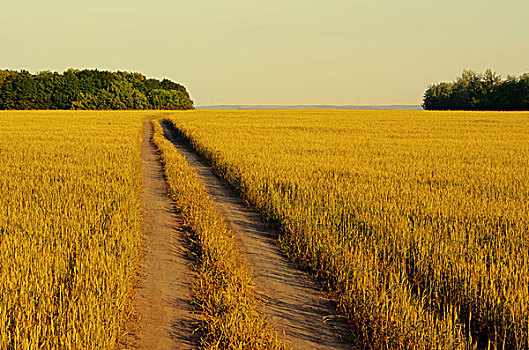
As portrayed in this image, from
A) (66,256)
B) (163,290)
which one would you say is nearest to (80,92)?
(66,256)

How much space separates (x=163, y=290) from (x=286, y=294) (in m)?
1.70

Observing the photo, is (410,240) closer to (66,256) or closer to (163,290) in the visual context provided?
(163,290)

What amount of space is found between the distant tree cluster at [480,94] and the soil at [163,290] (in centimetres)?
8842

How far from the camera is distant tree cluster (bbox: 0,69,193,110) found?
96875 mm

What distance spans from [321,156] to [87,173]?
9965 mm

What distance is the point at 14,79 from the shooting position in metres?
98.9

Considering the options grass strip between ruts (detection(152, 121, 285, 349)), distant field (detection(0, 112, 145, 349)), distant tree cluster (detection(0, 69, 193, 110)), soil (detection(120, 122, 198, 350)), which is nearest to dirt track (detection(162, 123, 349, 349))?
grass strip between ruts (detection(152, 121, 285, 349))

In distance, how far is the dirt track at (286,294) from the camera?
193 inches

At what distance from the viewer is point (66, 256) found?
6.59m

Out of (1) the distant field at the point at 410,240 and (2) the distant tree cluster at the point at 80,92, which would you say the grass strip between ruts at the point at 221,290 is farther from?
(2) the distant tree cluster at the point at 80,92

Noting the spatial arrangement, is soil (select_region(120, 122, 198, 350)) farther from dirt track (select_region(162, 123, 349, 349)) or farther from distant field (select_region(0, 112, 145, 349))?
dirt track (select_region(162, 123, 349, 349))

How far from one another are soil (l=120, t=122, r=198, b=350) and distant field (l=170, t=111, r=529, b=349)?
191 centimetres

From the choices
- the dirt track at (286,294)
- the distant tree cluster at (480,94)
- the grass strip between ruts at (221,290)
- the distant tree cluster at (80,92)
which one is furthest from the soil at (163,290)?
the distant tree cluster at (80,92)

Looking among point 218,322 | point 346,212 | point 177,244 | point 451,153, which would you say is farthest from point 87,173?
point 451,153
